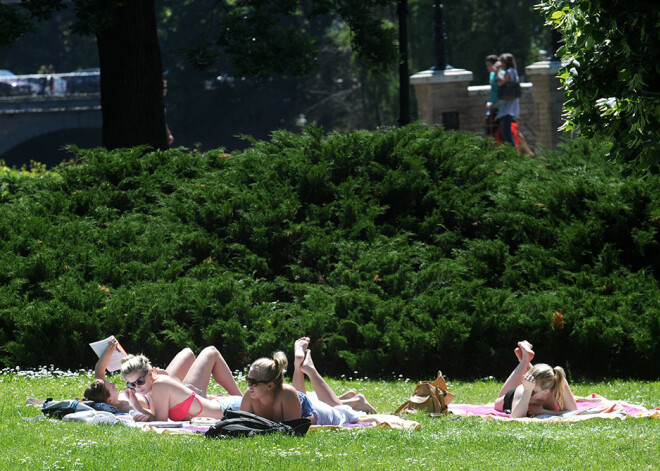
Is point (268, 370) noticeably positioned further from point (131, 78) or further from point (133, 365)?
point (131, 78)

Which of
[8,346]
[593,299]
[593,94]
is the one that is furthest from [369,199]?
[593,94]

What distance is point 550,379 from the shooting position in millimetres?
8695

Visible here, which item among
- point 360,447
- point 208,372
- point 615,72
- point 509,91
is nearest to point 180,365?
point 208,372

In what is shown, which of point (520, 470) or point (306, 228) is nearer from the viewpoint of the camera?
point (520, 470)

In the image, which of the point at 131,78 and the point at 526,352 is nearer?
the point at 526,352

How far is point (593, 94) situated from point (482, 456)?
270cm

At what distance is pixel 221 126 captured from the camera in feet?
190

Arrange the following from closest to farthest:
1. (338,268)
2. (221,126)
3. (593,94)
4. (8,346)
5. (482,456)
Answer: (482,456) → (593,94) → (8,346) → (338,268) → (221,126)

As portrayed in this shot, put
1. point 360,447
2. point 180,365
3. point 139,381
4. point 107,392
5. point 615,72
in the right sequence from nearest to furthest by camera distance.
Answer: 1. point 360,447
2. point 615,72
3. point 139,381
4. point 107,392
5. point 180,365

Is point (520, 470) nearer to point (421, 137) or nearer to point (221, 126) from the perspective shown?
point (421, 137)

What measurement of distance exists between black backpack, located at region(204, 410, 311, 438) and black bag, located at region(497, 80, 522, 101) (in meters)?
15.8

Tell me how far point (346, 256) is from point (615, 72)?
216 inches

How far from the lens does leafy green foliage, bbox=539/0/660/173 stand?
678cm

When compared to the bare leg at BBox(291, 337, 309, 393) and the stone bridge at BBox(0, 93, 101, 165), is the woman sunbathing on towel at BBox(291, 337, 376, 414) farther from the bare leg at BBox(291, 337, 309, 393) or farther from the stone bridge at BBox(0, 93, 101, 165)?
the stone bridge at BBox(0, 93, 101, 165)
